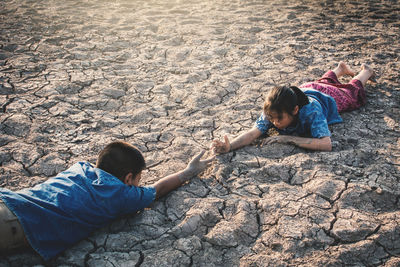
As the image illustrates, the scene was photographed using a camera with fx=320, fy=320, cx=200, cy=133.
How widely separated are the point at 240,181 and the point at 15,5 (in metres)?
5.43

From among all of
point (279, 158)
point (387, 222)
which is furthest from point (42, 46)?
point (387, 222)

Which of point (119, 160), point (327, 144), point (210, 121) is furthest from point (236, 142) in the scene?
point (119, 160)

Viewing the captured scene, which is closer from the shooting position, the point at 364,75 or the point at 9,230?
the point at 9,230

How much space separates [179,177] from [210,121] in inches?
34.2

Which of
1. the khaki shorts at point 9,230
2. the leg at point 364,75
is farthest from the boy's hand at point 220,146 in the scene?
the leg at point 364,75

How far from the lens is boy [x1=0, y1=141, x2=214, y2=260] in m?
1.58

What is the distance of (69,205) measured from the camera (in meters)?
1.65

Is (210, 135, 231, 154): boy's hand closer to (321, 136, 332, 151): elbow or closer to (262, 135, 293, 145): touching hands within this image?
(262, 135, 293, 145): touching hands

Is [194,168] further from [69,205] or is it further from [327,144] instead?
[327,144]

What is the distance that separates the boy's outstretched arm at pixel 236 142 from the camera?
7.86 feet

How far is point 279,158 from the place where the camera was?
7.70 feet

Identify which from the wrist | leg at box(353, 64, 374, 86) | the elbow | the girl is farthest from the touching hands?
leg at box(353, 64, 374, 86)

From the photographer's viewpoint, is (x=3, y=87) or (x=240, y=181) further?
(x=3, y=87)

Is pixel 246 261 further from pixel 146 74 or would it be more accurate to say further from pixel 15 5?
pixel 15 5
